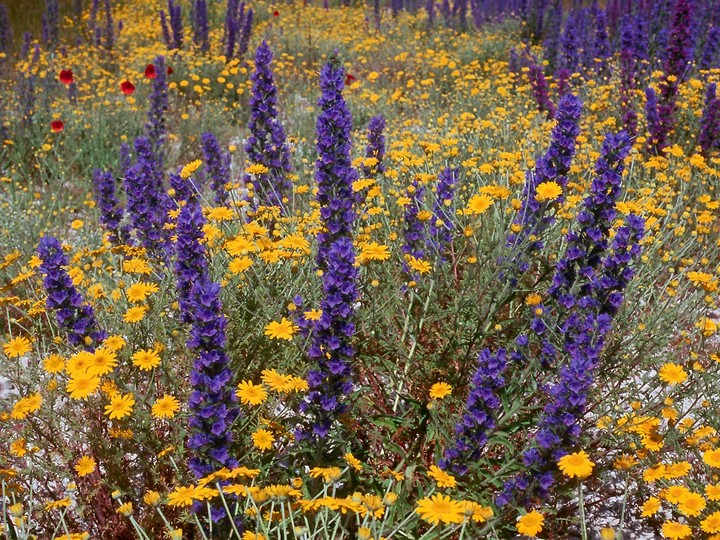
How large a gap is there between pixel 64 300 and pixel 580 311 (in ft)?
5.87

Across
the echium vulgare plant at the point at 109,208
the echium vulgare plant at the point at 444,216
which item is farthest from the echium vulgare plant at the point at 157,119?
the echium vulgare plant at the point at 444,216

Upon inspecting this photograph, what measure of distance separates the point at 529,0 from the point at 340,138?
30.0 ft

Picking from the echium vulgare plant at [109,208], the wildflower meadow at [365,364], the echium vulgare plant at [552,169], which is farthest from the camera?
the echium vulgare plant at [109,208]

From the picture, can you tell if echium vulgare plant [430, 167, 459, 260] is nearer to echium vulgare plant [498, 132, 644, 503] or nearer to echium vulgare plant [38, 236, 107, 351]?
echium vulgare plant [498, 132, 644, 503]

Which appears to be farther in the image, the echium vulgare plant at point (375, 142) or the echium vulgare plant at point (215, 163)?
the echium vulgare plant at point (215, 163)

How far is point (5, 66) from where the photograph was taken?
801cm

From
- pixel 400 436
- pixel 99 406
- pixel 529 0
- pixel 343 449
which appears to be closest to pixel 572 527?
pixel 400 436

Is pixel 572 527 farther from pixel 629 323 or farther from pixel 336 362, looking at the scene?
pixel 336 362

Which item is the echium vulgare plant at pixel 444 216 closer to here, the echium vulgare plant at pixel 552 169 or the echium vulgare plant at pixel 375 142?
the echium vulgare plant at pixel 552 169

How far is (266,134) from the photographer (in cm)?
381

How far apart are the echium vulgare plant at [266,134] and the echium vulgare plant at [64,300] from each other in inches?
A: 63.1

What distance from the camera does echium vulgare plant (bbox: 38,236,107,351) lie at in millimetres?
2092

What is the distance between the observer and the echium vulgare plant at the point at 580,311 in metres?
1.82

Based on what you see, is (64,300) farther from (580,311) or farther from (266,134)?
(266,134)
